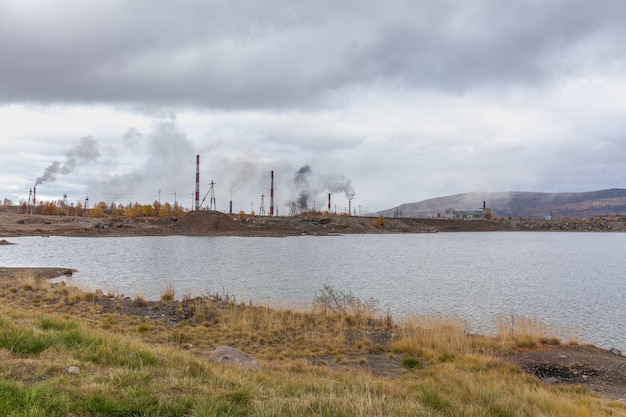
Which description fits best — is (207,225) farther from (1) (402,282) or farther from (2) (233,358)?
(2) (233,358)

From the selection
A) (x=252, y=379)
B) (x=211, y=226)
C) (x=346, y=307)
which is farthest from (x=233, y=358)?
(x=211, y=226)

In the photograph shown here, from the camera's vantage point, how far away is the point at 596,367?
44.4ft

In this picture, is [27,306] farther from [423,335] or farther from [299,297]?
[423,335]

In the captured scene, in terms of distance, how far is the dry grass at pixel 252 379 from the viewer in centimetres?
581

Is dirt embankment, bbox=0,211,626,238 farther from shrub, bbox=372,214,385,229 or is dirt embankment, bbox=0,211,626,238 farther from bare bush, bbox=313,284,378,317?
bare bush, bbox=313,284,378,317

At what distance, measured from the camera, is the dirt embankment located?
302 ft

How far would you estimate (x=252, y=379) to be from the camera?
314 inches

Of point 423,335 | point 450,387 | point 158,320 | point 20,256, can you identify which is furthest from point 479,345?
point 20,256

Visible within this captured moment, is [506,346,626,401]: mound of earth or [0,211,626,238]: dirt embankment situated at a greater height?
[0,211,626,238]: dirt embankment

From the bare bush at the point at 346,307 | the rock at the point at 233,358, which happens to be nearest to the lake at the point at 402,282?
the bare bush at the point at 346,307

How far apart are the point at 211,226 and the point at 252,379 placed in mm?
103562

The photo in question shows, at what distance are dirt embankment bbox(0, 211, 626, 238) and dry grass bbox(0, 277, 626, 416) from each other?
255 ft

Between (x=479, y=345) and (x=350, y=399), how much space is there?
36.2ft

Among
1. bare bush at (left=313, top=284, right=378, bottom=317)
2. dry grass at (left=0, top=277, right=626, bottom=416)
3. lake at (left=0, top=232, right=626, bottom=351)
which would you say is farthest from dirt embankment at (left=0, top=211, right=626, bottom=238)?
dry grass at (left=0, top=277, right=626, bottom=416)
